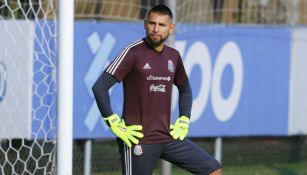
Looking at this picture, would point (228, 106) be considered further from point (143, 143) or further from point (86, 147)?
point (143, 143)

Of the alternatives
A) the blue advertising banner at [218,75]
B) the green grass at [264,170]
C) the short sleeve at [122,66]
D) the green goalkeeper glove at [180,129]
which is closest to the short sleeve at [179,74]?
the green goalkeeper glove at [180,129]

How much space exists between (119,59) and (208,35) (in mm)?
3319

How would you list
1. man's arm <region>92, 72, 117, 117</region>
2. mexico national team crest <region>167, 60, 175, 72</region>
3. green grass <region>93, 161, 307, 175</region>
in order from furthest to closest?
green grass <region>93, 161, 307, 175</region>, mexico national team crest <region>167, 60, 175, 72</region>, man's arm <region>92, 72, 117, 117</region>

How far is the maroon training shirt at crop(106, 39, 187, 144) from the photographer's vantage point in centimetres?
551

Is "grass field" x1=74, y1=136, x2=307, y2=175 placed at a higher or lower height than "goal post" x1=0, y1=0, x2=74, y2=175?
lower

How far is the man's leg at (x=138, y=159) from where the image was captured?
18.2 feet

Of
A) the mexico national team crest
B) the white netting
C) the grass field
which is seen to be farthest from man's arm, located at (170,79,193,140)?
the grass field

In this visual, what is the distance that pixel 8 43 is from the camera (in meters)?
6.98

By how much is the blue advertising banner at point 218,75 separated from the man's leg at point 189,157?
8.04 feet

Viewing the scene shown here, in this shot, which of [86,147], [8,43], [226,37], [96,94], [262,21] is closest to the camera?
[96,94]

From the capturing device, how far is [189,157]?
5.79 meters

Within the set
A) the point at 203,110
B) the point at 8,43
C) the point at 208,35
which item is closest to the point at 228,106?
the point at 203,110

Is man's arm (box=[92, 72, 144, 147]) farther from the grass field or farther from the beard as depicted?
the grass field

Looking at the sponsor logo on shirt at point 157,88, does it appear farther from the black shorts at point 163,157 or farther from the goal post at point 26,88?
the goal post at point 26,88
